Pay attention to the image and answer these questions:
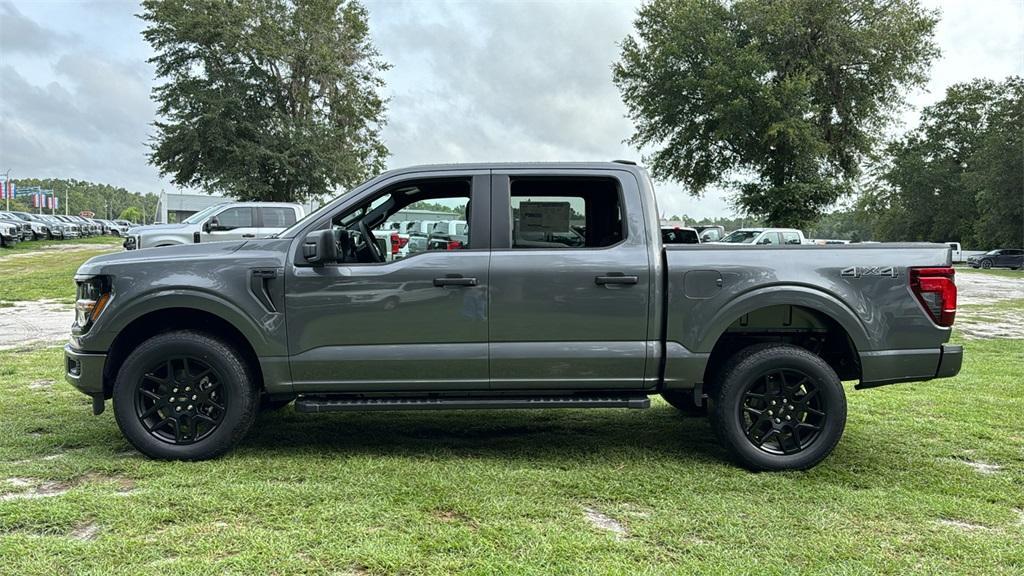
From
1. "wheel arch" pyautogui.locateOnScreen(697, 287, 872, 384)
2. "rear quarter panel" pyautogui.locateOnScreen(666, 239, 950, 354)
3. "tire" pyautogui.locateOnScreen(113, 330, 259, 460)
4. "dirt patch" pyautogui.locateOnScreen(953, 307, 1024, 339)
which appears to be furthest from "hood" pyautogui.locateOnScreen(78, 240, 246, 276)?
"dirt patch" pyautogui.locateOnScreen(953, 307, 1024, 339)

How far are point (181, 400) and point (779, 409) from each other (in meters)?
3.77

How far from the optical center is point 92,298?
14.5 feet

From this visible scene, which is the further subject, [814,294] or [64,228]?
[64,228]

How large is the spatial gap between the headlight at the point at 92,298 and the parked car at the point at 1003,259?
48883 millimetres

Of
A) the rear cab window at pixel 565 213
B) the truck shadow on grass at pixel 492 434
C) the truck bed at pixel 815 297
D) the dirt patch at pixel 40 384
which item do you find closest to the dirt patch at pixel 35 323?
the dirt patch at pixel 40 384

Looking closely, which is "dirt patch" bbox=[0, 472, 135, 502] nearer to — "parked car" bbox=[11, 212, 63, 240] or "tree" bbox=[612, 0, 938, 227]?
"tree" bbox=[612, 0, 938, 227]

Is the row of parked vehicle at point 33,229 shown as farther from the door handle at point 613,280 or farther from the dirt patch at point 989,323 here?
the dirt patch at point 989,323

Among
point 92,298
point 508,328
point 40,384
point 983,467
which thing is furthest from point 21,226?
point 983,467

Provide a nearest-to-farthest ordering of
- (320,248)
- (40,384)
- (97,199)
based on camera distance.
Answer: (320,248)
(40,384)
(97,199)

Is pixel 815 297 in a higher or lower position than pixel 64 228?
lower

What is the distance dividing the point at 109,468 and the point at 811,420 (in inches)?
170

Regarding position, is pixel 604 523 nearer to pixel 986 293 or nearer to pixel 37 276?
pixel 37 276

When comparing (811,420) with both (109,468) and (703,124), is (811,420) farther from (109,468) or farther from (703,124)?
(703,124)

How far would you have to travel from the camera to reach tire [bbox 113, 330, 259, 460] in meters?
4.36
